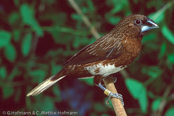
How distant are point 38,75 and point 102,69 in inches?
37.9

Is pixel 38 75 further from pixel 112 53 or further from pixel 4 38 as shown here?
pixel 112 53

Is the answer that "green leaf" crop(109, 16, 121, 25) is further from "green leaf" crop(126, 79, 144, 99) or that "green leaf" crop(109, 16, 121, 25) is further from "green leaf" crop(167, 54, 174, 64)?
"green leaf" crop(167, 54, 174, 64)

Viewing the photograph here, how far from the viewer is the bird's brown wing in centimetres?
180

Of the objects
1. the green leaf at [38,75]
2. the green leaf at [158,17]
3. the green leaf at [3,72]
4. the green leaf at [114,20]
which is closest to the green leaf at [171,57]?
the green leaf at [158,17]

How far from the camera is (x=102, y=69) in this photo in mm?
1804

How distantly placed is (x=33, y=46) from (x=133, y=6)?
1038mm

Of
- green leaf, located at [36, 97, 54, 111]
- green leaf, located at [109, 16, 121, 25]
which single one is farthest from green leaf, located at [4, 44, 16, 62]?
green leaf, located at [109, 16, 121, 25]

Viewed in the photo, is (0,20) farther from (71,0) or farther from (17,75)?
(71,0)

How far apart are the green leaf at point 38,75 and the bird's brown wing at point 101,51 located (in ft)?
2.67

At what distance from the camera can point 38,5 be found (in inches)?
114

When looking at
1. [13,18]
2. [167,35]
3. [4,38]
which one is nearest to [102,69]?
[167,35]

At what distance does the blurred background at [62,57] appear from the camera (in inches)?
99.0

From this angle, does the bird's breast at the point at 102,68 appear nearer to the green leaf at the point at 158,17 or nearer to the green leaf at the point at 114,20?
the green leaf at the point at 158,17

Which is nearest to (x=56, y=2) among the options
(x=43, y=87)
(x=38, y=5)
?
(x=38, y=5)
